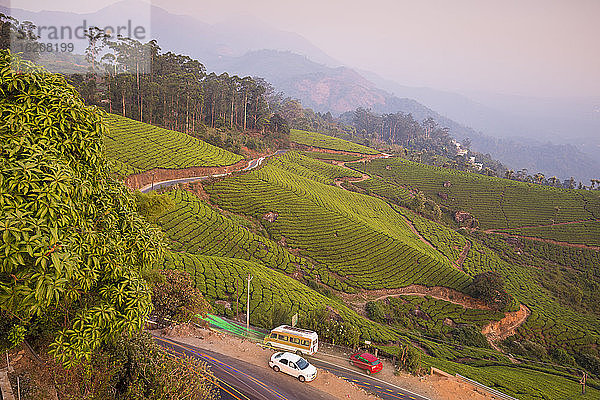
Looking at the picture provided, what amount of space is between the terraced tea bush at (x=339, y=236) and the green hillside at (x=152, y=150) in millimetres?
6852

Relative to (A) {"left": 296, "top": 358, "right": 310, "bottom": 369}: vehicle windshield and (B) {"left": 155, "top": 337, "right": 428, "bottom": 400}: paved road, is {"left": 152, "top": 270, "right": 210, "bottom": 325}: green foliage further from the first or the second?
(A) {"left": 296, "top": 358, "right": 310, "bottom": 369}: vehicle windshield

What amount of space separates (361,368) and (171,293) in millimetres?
10857

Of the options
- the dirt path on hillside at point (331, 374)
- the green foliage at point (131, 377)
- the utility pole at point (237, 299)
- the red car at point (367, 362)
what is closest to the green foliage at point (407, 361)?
the dirt path on hillside at point (331, 374)

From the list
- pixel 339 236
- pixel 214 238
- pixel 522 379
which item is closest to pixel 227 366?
pixel 214 238

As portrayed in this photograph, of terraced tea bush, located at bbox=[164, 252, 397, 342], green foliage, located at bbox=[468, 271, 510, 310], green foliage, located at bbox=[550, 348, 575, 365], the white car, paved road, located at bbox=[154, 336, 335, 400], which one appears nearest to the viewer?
paved road, located at bbox=[154, 336, 335, 400]

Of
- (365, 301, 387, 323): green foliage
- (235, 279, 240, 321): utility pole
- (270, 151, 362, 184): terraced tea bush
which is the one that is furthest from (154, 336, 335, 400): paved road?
(270, 151, 362, 184): terraced tea bush

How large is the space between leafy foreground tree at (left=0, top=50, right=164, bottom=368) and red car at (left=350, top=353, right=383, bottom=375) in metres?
14.3

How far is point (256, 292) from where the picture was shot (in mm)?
26016

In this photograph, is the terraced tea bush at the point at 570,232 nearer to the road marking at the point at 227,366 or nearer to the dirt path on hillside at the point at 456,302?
the dirt path on hillside at the point at 456,302

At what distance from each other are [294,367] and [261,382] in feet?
5.28

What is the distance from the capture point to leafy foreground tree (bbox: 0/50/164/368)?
5125mm

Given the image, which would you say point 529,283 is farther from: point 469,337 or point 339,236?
point 339,236

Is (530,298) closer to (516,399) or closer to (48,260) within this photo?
(516,399)

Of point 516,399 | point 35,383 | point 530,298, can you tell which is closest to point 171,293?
point 35,383
